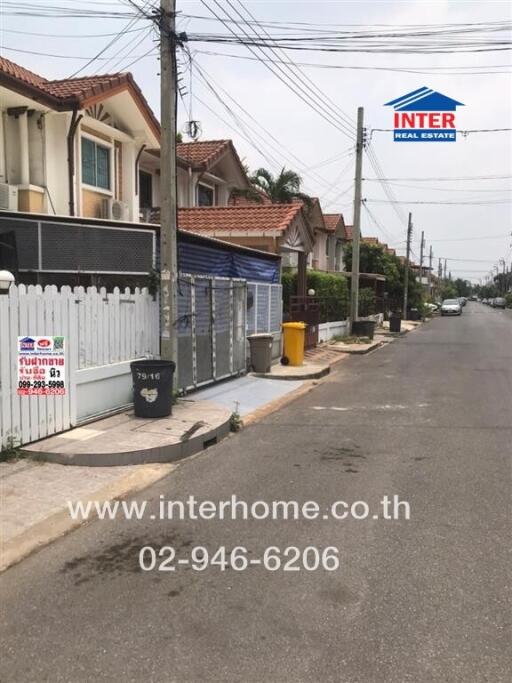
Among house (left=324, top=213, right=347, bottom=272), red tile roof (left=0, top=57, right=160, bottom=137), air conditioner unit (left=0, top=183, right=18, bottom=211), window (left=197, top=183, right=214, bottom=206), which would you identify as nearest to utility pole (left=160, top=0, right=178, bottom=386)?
red tile roof (left=0, top=57, right=160, bottom=137)

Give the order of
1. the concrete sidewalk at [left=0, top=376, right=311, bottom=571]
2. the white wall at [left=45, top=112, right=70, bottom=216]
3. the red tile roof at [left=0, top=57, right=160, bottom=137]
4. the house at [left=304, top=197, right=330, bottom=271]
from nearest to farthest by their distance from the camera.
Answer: the concrete sidewalk at [left=0, top=376, right=311, bottom=571] < the red tile roof at [left=0, top=57, right=160, bottom=137] < the white wall at [left=45, top=112, right=70, bottom=216] < the house at [left=304, top=197, right=330, bottom=271]

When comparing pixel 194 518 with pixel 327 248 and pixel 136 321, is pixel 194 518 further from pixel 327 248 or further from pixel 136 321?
pixel 327 248

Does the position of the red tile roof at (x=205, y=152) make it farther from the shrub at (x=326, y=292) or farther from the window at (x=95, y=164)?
the window at (x=95, y=164)

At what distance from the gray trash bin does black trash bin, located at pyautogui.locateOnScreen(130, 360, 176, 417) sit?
5.36 metres

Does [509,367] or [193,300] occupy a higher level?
[193,300]

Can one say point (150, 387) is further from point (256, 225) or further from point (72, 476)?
point (256, 225)

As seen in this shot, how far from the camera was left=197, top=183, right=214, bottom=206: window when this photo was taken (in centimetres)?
2395

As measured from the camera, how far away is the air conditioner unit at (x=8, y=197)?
1171 centimetres

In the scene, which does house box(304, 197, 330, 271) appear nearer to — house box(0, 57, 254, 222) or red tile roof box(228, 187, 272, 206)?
red tile roof box(228, 187, 272, 206)

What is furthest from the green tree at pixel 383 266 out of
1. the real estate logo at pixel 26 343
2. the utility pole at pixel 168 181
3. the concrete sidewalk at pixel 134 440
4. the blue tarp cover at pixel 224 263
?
the real estate logo at pixel 26 343

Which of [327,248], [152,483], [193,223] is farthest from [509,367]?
[327,248]

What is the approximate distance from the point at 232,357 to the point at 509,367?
8.30 m

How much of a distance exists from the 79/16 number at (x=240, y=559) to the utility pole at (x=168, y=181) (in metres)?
5.14

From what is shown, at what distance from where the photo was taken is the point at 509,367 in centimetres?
1655
